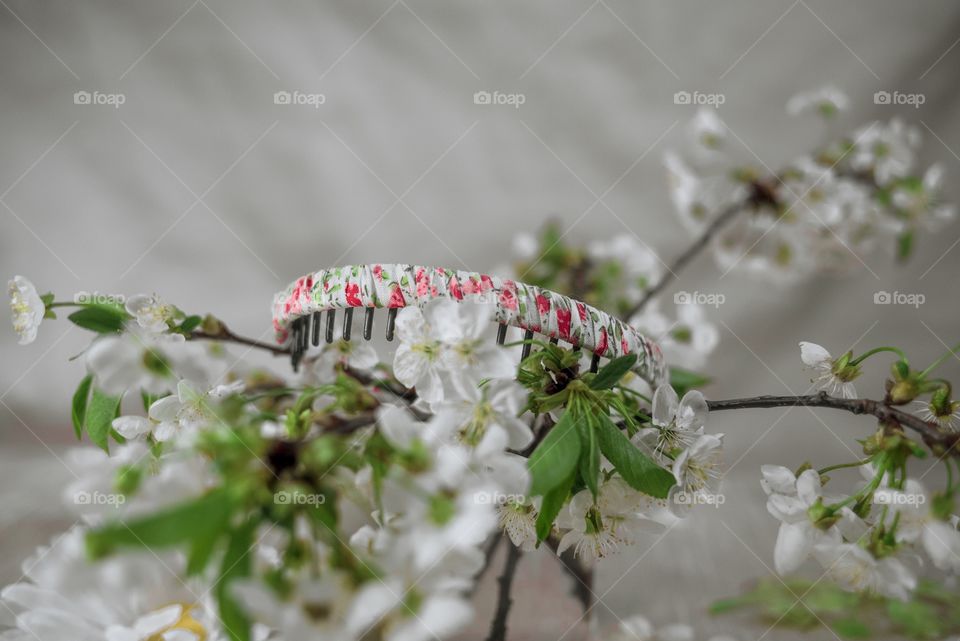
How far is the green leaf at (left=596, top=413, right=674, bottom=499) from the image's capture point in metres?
0.44

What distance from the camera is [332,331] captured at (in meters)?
0.60

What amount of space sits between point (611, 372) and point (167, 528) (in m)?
0.29

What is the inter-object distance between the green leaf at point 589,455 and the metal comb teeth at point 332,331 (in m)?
0.10

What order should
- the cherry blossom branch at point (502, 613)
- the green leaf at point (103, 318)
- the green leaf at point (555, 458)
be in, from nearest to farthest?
the green leaf at point (555, 458) < the green leaf at point (103, 318) < the cherry blossom branch at point (502, 613)

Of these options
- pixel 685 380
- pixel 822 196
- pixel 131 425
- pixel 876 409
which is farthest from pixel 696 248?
pixel 131 425

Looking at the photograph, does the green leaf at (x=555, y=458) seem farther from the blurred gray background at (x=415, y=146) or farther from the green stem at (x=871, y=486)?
the blurred gray background at (x=415, y=146)

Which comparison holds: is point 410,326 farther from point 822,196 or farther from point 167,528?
point 822,196

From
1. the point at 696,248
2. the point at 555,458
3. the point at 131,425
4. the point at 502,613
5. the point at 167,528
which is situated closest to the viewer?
the point at 167,528

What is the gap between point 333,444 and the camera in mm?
285

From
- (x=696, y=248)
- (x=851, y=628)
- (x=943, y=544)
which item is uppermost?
(x=696, y=248)

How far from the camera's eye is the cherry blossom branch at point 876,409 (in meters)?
0.44

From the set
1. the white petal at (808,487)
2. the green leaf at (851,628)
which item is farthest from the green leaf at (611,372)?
the green leaf at (851,628)

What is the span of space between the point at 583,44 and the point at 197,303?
0.92 meters

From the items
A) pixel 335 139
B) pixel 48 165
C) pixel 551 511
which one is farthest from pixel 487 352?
pixel 48 165
